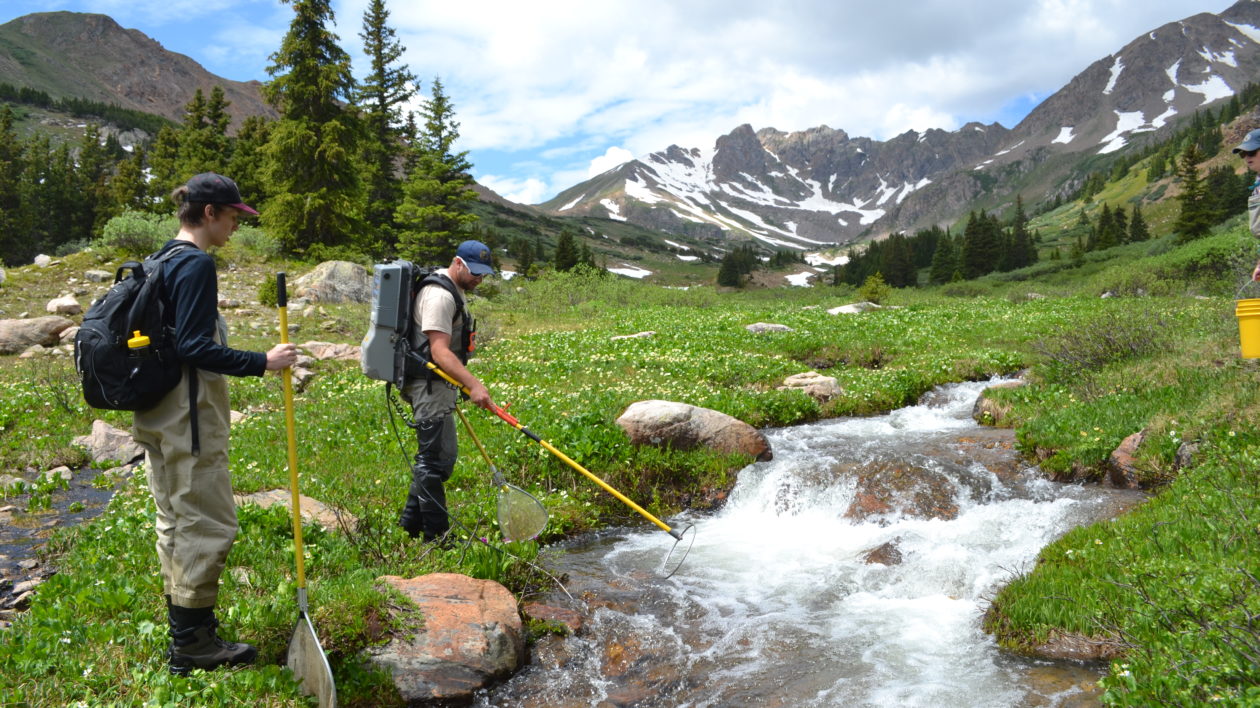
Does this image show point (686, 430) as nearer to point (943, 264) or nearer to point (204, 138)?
point (204, 138)

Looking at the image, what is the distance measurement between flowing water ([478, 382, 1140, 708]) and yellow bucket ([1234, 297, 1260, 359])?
2.44 metres

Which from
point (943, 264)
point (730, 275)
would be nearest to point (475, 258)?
point (943, 264)

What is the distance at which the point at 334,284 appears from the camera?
96.7 ft

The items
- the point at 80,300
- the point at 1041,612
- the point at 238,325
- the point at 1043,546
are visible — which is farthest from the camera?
the point at 80,300

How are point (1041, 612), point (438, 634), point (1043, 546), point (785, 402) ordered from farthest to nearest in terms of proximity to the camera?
point (785, 402) → point (1043, 546) → point (1041, 612) → point (438, 634)

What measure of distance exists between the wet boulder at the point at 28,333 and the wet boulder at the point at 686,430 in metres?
18.2

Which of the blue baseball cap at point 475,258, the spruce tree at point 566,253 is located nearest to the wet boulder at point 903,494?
the blue baseball cap at point 475,258

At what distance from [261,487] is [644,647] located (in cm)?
533

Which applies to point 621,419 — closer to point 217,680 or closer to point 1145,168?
point 217,680

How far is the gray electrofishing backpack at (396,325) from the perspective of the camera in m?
6.47

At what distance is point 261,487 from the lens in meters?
8.77

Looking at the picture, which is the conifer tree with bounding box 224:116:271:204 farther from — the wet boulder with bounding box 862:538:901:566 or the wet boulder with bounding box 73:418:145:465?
the wet boulder with bounding box 862:538:901:566

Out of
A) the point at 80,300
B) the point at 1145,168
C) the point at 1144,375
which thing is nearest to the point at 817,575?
the point at 1144,375

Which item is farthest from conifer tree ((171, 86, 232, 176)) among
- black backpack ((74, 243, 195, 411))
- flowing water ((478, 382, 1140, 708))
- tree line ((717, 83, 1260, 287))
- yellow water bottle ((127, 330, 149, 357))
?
tree line ((717, 83, 1260, 287))
